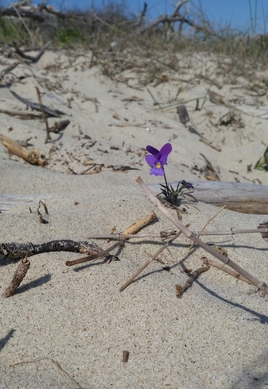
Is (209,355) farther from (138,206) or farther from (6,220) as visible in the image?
(6,220)

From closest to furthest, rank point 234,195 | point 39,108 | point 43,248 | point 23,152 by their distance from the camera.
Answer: point 43,248, point 234,195, point 23,152, point 39,108

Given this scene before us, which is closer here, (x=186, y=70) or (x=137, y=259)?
(x=137, y=259)

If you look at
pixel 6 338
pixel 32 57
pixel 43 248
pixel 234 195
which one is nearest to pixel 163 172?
pixel 43 248

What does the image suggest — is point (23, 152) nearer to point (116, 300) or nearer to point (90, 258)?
point (90, 258)

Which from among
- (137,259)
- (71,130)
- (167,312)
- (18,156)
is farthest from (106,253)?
(71,130)

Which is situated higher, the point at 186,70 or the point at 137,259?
the point at 186,70

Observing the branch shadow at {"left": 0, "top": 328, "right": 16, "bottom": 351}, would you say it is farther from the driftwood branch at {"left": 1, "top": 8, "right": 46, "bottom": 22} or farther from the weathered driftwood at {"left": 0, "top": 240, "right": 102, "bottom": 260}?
the driftwood branch at {"left": 1, "top": 8, "right": 46, "bottom": 22}

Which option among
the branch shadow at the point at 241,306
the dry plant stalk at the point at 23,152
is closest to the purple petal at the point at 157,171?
the branch shadow at the point at 241,306
